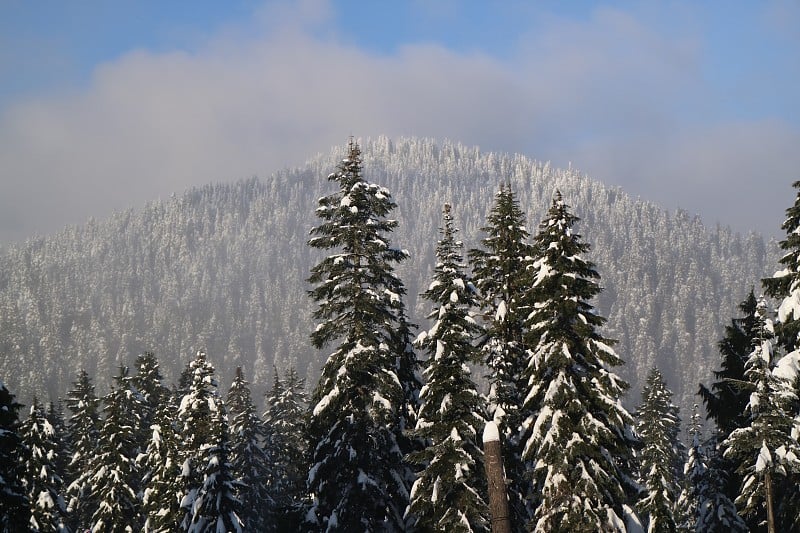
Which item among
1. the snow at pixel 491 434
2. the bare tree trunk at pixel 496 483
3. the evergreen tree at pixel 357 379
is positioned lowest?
the bare tree trunk at pixel 496 483

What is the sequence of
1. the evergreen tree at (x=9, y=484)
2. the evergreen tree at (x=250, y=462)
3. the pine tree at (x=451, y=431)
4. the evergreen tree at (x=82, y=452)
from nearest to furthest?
the pine tree at (x=451, y=431)
the evergreen tree at (x=9, y=484)
the evergreen tree at (x=82, y=452)
the evergreen tree at (x=250, y=462)

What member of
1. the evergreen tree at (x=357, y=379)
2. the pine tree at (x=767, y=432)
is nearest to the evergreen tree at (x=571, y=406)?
the pine tree at (x=767, y=432)

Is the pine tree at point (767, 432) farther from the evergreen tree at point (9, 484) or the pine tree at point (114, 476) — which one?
the pine tree at point (114, 476)

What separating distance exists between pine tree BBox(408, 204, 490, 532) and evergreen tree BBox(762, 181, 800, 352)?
10336 millimetres

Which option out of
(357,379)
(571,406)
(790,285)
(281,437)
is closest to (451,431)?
(357,379)

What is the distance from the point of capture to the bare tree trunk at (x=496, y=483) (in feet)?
27.3

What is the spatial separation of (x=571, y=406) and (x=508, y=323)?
612 cm

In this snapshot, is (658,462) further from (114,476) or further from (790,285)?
(114,476)

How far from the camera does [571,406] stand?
2258cm

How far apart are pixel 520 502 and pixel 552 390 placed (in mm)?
5755

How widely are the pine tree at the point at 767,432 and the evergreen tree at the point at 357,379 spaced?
12.2 meters

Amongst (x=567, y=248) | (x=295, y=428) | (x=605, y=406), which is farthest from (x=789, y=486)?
(x=295, y=428)

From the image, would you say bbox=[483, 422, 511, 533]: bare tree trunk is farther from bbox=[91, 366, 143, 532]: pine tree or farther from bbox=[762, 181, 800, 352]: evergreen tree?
bbox=[91, 366, 143, 532]: pine tree

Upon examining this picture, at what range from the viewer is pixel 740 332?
35250mm
